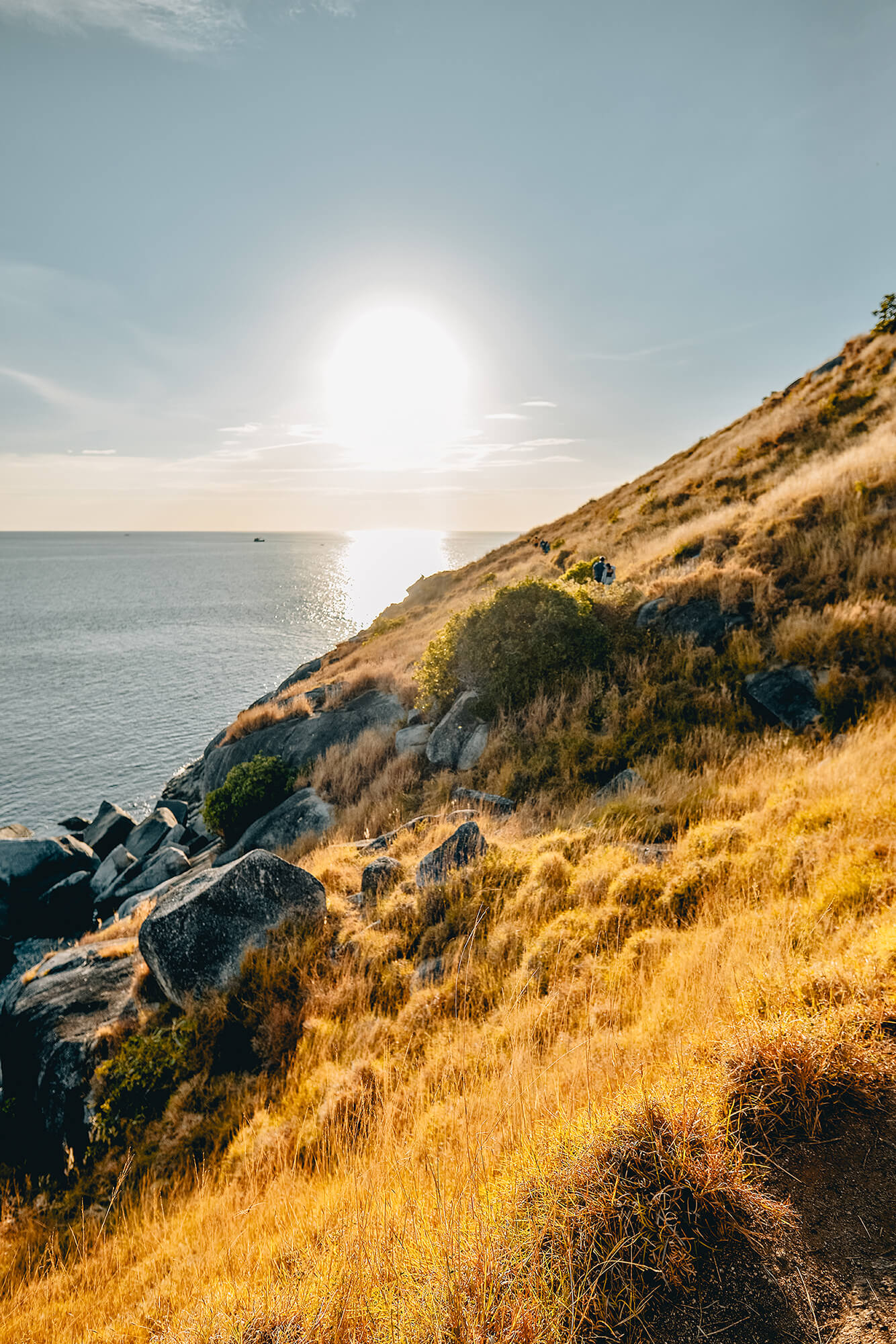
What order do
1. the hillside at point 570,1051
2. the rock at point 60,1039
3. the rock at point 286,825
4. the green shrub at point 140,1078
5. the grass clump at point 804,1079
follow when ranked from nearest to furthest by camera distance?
1. the hillside at point 570,1051
2. the grass clump at point 804,1079
3. the green shrub at point 140,1078
4. the rock at point 60,1039
5. the rock at point 286,825

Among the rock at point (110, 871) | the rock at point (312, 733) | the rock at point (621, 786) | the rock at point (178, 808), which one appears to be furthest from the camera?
the rock at point (178, 808)

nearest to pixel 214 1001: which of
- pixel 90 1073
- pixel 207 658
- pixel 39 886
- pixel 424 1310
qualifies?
pixel 90 1073

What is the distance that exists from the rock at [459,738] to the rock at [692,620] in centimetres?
417

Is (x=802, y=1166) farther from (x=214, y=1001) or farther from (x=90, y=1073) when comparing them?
(x=90, y=1073)

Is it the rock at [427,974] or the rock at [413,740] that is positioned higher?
the rock at [413,740]

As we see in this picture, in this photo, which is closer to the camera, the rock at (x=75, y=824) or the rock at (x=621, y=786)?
the rock at (x=621, y=786)

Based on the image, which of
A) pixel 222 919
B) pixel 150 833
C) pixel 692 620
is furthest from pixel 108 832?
pixel 692 620

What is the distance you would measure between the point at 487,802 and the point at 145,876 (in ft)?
41.5

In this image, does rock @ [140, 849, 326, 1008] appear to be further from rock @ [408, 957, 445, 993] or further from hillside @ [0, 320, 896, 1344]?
rock @ [408, 957, 445, 993]

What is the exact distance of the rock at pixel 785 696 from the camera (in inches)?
360

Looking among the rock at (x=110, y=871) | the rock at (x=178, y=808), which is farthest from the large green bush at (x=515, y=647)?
the rock at (x=178, y=808)

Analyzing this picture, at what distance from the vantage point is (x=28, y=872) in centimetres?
1808

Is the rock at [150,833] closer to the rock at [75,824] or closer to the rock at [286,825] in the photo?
the rock at [75,824]

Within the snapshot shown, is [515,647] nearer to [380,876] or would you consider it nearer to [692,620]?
[692,620]
